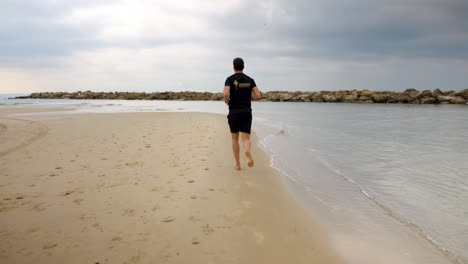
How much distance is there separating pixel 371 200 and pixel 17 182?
6469 millimetres

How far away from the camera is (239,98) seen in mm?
6551

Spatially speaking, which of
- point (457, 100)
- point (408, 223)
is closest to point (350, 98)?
point (457, 100)

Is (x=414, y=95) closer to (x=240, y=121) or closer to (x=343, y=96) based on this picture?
(x=343, y=96)

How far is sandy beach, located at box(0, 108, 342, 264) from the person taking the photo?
3117 millimetres

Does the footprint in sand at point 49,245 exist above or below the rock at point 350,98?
below

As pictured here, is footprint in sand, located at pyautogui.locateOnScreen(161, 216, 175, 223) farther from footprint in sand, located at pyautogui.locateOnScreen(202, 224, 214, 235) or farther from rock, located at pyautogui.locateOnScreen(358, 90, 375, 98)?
rock, located at pyautogui.locateOnScreen(358, 90, 375, 98)

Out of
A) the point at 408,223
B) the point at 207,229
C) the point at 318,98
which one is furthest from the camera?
the point at 318,98

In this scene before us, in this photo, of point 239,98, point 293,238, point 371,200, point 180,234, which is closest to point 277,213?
point 293,238

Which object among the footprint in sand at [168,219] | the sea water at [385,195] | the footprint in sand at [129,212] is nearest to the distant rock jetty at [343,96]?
the sea water at [385,195]

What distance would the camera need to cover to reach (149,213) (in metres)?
4.07

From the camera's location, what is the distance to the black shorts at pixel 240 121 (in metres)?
6.57

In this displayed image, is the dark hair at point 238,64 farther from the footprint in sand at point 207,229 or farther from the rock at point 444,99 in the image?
the rock at point 444,99

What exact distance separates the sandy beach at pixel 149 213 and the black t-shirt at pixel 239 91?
1.46 metres

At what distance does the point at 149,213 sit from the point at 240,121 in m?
3.15
